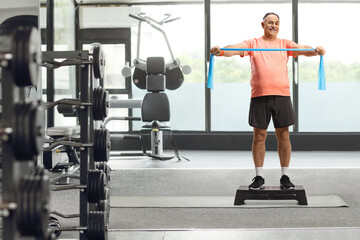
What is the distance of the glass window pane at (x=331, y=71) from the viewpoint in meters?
7.76

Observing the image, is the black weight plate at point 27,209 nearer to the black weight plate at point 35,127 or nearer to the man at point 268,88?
the black weight plate at point 35,127

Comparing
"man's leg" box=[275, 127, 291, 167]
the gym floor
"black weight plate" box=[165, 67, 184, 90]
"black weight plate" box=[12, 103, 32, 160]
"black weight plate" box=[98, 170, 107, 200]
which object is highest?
"black weight plate" box=[165, 67, 184, 90]

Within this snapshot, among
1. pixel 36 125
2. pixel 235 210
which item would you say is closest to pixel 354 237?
pixel 235 210

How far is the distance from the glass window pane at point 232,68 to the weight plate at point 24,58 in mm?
6269

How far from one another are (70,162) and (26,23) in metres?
1.55

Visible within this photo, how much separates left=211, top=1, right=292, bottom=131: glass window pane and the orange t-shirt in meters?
3.42

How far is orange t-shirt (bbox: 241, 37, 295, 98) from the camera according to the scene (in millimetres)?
4418

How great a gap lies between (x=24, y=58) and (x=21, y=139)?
0.83 feet

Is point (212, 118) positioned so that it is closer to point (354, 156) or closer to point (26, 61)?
point (354, 156)

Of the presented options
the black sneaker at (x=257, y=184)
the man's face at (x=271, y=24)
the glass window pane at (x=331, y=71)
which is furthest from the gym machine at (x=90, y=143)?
the glass window pane at (x=331, y=71)

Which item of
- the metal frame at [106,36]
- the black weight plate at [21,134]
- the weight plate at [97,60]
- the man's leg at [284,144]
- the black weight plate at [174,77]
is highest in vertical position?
the metal frame at [106,36]

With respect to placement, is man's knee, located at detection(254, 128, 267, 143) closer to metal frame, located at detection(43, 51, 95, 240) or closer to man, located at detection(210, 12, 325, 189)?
man, located at detection(210, 12, 325, 189)

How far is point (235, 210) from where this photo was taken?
4.26m

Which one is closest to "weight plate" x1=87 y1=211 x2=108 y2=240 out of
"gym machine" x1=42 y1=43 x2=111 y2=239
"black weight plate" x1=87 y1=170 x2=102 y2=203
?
"gym machine" x1=42 y1=43 x2=111 y2=239
